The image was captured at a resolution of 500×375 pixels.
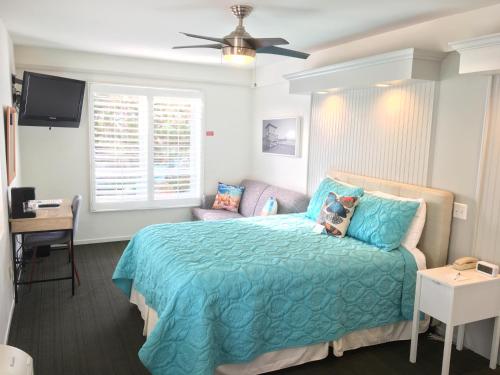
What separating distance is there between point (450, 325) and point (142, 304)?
224 cm

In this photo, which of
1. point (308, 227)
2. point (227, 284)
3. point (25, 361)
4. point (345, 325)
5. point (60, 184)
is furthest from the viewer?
point (60, 184)

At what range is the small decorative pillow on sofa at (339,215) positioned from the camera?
3357 millimetres

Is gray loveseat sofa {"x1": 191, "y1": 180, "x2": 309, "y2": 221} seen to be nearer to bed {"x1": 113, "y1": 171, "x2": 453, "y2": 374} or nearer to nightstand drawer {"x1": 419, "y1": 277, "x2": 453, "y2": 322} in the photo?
bed {"x1": 113, "y1": 171, "x2": 453, "y2": 374}

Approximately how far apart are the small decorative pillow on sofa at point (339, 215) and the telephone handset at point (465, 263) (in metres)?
0.87

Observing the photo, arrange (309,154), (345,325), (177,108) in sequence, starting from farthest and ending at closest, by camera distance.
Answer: (177,108) → (309,154) → (345,325)

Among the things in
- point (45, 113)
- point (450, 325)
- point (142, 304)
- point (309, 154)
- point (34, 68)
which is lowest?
point (142, 304)

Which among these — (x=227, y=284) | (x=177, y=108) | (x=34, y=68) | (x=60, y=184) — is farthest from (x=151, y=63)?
(x=227, y=284)

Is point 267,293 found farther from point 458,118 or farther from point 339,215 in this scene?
point 458,118

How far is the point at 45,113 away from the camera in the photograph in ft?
14.1

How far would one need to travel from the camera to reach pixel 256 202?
210 inches

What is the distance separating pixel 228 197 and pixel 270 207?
3.34ft

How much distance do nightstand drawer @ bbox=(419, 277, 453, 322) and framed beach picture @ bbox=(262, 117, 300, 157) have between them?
257 cm

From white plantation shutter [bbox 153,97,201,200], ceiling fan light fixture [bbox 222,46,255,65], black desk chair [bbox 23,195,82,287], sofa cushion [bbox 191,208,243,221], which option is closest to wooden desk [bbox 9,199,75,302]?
black desk chair [bbox 23,195,82,287]

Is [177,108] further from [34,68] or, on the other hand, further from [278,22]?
[278,22]
